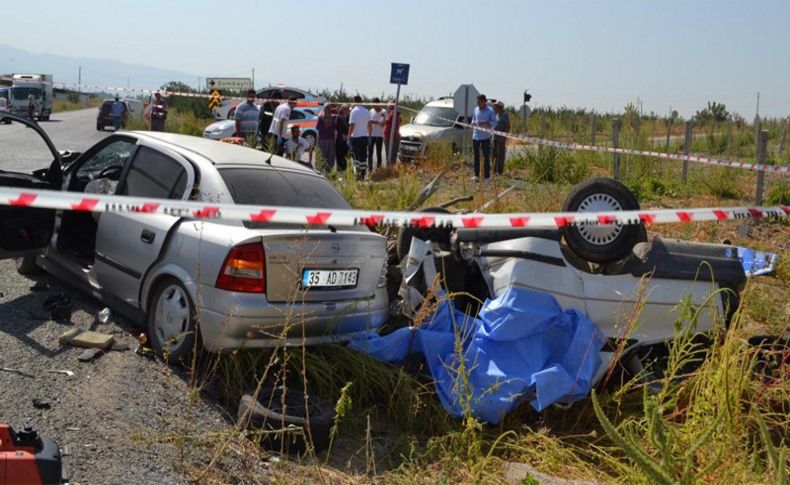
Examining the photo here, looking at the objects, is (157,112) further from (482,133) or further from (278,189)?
(278,189)

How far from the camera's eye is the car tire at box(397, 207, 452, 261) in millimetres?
7094

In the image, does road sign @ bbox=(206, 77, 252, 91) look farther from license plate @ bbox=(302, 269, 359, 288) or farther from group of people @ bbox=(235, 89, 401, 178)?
license plate @ bbox=(302, 269, 359, 288)

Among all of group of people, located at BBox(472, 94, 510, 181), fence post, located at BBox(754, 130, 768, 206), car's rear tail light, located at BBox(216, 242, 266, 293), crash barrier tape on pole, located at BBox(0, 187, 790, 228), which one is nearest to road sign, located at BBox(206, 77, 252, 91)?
group of people, located at BBox(472, 94, 510, 181)

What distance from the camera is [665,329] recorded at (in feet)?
A: 21.3

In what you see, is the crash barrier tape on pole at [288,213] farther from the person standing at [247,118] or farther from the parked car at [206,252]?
the person standing at [247,118]

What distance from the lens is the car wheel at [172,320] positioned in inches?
220

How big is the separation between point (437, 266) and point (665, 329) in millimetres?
1808

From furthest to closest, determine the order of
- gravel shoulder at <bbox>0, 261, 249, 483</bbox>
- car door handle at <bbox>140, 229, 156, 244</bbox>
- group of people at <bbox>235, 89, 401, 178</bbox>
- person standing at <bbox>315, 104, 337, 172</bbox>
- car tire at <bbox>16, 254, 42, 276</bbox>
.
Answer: person standing at <bbox>315, 104, 337, 172</bbox>, group of people at <bbox>235, 89, 401, 178</bbox>, car tire at <bbox>16, 254, 42, 276</bbox>, car door handle at <bbox>140, 229, 156, 244</bbox>, gravel shoulder at <bbox>0, 261, 249, 483</bbox>

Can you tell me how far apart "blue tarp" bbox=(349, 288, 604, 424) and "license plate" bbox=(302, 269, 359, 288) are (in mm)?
438

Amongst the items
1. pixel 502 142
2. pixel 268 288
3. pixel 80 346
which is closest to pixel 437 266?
pixel 268 288

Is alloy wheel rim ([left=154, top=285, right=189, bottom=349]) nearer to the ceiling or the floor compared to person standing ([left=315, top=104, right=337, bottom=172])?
nearer to the floor

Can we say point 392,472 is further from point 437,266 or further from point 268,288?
point 437,266

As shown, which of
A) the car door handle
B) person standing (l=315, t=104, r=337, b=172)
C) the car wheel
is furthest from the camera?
person standing (l=315, t=104, r=337, b=172)

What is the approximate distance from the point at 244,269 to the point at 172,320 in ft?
2.42
